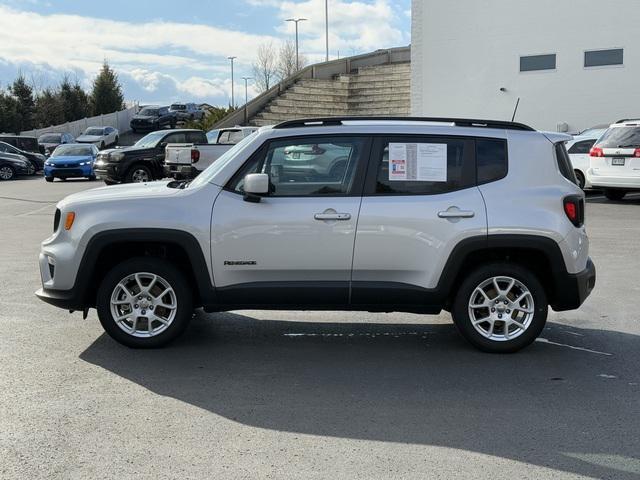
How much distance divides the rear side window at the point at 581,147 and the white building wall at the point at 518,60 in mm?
9878

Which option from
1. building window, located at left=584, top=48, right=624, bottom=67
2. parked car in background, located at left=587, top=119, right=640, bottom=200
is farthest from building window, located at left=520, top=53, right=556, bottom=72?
parked car in background, located at left=587, top=119, right=640, bottom=200

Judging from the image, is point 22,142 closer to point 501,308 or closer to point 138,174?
point 138,174

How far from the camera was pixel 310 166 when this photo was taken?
6.25 metres

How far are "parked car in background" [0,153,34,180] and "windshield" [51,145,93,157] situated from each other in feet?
11.0

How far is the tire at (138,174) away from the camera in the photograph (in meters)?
22.3

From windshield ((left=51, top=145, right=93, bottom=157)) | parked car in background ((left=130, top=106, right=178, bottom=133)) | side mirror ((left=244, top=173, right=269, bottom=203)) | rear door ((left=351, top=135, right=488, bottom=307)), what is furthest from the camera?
parked car in background ((left=130, top=106, right=178, bottom=133))

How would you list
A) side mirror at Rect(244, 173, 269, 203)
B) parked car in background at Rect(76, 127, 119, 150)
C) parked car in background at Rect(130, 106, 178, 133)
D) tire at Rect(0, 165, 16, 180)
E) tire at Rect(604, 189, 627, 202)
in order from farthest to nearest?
parked car in background at Rect(130, 106, 178, 133) < parked car in background at Rect(76, 127, 119, 150) < tire at Rect(0, 165, 16, 180) < tire at Rect(604, 189, 627, 202) < side mirror at Rect(244, 173, 269, 203)

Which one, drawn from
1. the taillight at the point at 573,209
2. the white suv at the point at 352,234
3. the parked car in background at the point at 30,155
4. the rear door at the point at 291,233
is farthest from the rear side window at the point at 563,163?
the parked car in background at the point at 30,155

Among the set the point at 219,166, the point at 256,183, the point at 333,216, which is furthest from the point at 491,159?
the point at 219,166

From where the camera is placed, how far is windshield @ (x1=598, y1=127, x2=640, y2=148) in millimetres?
16812

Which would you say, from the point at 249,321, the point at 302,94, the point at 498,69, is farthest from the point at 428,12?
the point at 249,321

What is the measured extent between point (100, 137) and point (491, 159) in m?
42.3

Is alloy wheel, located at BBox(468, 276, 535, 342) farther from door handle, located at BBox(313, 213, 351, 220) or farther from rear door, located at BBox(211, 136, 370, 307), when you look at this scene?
door handle, located at BBox(313, 213, 351, 220)

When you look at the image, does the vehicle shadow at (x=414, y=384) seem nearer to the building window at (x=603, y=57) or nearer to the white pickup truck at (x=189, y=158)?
the white pickup truck at (x=189, y=158)
